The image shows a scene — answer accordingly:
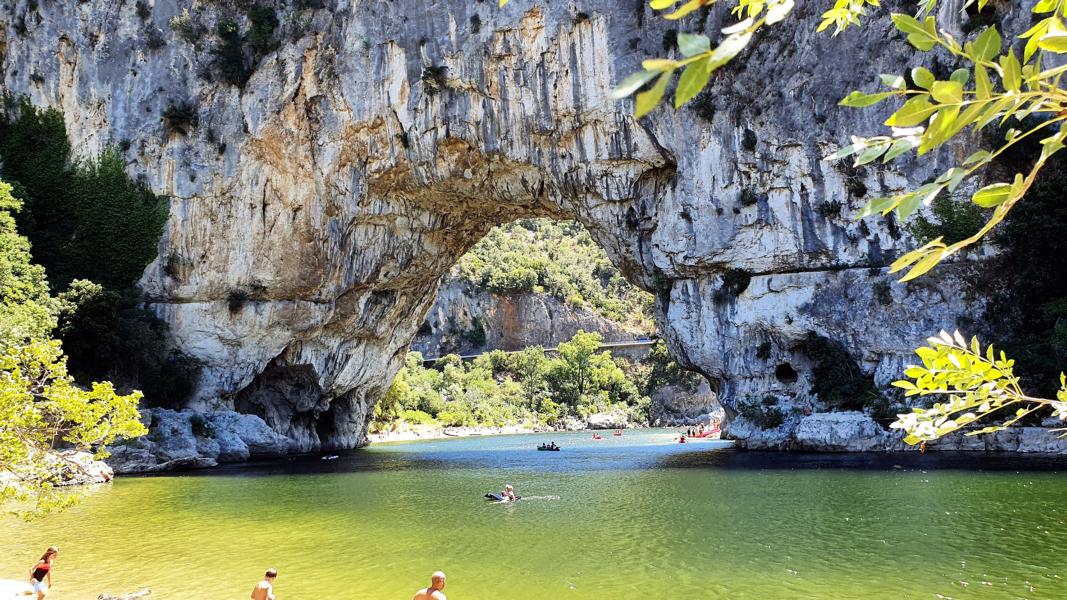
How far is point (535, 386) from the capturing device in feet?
214

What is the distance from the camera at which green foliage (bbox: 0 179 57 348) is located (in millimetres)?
22906

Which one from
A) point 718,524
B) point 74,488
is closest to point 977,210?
point 718,524

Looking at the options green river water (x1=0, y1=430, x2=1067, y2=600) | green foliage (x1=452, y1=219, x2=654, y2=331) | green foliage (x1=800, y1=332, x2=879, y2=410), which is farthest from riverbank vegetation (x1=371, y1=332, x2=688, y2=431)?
green river water (x1=0, y1=430, x2=1067, y2=600)

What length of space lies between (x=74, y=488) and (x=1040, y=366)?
26560mm

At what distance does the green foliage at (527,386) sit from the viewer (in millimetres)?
58656

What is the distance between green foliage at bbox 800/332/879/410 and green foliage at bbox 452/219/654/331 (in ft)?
157

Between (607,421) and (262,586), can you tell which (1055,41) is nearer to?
(262,586)

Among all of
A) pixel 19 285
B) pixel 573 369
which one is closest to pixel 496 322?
pixel 573 369

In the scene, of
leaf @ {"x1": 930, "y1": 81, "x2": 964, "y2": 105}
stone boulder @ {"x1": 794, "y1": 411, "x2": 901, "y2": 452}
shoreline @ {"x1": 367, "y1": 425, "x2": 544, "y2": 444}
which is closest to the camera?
leaf @ {"x1": 930, "y1": 81, "x2": 964, "y2": 105}

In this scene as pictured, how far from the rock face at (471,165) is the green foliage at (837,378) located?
41 cm

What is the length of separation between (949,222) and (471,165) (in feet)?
56.2

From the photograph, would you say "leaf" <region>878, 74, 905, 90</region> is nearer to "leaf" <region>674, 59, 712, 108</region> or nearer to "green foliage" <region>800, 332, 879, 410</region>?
"leaf" <region>674, 59, 712, 108</region>

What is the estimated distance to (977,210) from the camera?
77.6ft

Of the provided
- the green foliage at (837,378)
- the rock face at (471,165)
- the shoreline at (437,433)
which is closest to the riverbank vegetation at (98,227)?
the rock face at (471,165)
